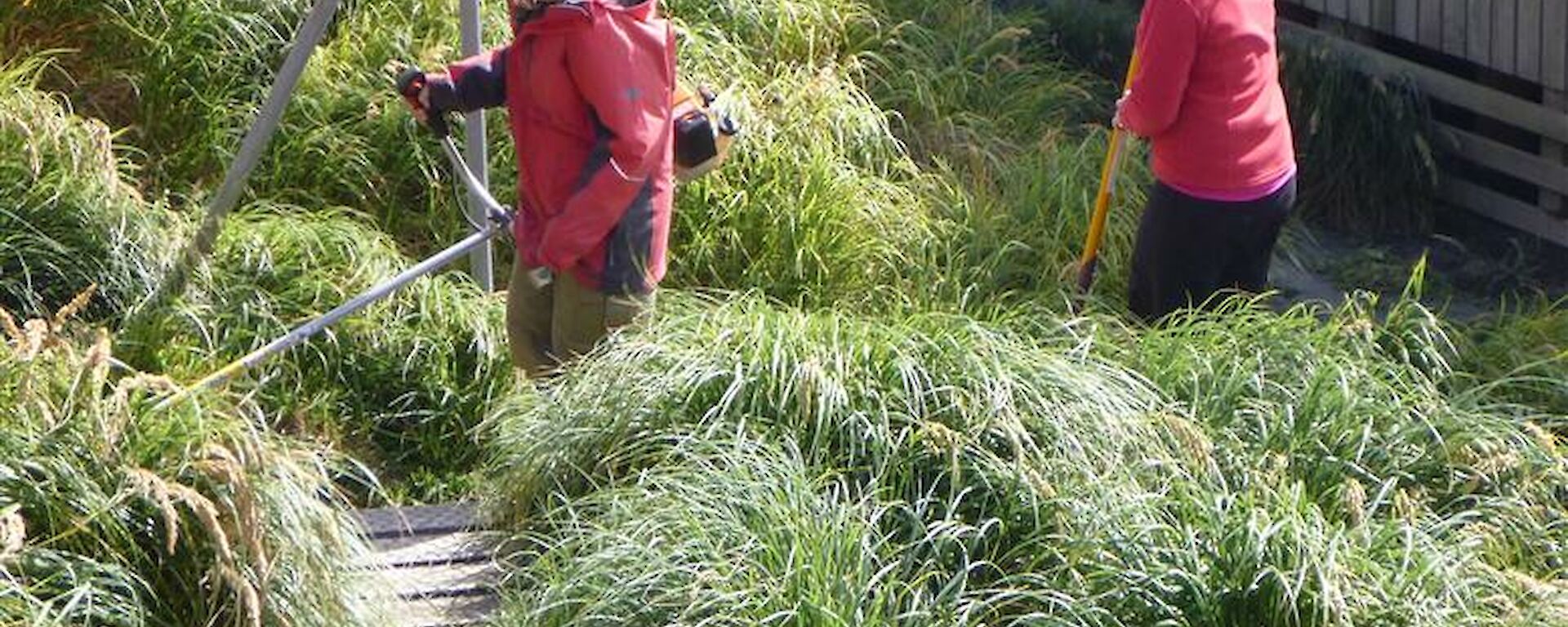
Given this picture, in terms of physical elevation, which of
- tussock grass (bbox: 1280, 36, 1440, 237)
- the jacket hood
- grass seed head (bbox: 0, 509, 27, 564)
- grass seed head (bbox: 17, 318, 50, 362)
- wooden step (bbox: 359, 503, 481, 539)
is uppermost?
the jacket hood

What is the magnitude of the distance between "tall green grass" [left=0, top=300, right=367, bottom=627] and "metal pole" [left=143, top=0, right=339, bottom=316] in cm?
162

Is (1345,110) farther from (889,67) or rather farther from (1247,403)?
(1247,403)

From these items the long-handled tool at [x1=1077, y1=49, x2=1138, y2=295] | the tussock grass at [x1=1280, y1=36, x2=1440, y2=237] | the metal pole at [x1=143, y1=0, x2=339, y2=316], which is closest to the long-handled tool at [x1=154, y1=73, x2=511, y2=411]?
the metal pole at [x1=143, y1=0, x2=339, y2=316]

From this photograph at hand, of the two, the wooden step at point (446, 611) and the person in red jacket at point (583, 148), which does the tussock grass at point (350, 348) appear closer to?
the person in red jacket at point (583, 148)

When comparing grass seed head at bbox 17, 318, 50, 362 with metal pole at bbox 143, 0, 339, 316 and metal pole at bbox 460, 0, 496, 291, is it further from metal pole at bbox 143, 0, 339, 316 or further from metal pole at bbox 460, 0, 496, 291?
metal pole at bbox 460, 0, 496, 291

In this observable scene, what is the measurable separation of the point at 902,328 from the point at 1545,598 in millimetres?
1621

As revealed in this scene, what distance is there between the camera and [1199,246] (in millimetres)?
7258

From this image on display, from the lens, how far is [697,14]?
9.41 meters

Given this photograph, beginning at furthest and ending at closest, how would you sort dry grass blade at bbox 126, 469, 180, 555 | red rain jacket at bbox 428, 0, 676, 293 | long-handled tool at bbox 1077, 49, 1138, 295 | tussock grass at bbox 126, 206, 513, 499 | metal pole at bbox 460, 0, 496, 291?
metal pole at bbox 460, 0, 496, 291
long-handled tool at bbox 1077, 49, 1138, 295
tussock grass at bbox 126, 206, 513, 499
red rain jacket at bbox 428, 0, 676, 293
dry grass blade at bbox 126, 469, 180, 555

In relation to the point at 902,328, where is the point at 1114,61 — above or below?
below

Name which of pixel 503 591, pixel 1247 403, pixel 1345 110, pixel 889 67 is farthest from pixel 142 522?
pixel 1345 110

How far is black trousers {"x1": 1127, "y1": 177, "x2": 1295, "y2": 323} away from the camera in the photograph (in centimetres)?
723

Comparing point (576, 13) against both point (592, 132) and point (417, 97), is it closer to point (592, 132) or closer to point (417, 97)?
point (592, 132)

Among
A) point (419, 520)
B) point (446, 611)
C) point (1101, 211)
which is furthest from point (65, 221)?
point (1101, 211)
